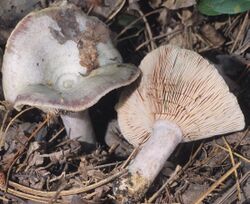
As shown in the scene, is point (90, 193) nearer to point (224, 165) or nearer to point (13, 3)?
point (224, 165)

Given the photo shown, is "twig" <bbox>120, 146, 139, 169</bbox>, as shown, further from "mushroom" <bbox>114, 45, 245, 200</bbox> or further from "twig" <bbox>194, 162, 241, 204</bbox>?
"twig" <bbox>194, 162, 241, 204</bbox>

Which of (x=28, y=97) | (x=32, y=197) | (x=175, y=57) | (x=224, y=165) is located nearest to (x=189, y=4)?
(x=175, y=57)

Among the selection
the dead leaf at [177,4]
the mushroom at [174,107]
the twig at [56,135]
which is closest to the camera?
the mushroom at [174,107]

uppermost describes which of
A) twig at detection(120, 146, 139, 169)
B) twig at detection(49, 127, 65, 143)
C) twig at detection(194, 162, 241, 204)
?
twig at detection(49, 127, 65, 143)

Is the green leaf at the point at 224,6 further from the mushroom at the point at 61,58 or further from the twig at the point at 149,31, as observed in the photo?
the mushroom at the point at 61,58

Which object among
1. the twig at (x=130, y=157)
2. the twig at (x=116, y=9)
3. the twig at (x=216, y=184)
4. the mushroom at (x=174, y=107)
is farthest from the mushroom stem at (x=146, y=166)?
the twig at (x=116, y=9)

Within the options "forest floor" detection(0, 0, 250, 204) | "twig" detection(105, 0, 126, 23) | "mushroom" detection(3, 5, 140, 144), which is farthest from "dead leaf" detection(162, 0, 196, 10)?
"mushroom" detection(3, 5, 140, 144)
